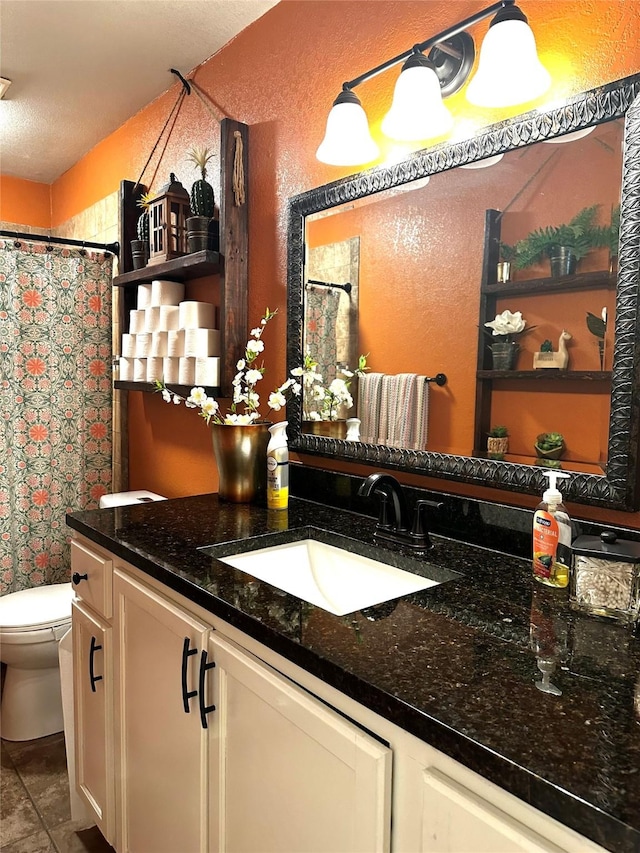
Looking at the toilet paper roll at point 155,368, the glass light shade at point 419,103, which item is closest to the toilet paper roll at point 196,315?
the toilet paper roll at point 155,368

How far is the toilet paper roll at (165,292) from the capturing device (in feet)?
7.91

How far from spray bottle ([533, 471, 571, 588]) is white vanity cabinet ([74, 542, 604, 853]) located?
1.62 ft

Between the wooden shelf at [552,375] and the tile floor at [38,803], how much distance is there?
169cm

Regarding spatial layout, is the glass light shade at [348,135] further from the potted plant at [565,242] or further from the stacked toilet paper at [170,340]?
the stacked toilet paper at [170,340]

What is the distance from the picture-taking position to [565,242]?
1220mm

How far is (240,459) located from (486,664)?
1128 mm

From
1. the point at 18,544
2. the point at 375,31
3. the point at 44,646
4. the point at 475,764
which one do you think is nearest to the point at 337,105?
the point at 375,31

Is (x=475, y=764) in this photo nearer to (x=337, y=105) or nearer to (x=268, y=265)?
(x=337, y=105)

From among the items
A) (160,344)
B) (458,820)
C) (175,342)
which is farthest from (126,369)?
(458,820)

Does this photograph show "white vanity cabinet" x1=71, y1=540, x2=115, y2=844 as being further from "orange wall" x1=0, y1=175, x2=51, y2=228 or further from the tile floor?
"orange wall" x1=0, y1=175, x2=51, y2=228

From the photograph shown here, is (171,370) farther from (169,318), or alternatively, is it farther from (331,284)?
(331,284)

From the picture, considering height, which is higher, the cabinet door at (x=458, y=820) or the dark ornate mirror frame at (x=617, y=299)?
the dark ornate mirror frame at (x=617, y=299)

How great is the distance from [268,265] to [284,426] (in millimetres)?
603

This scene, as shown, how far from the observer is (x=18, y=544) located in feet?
8.93
